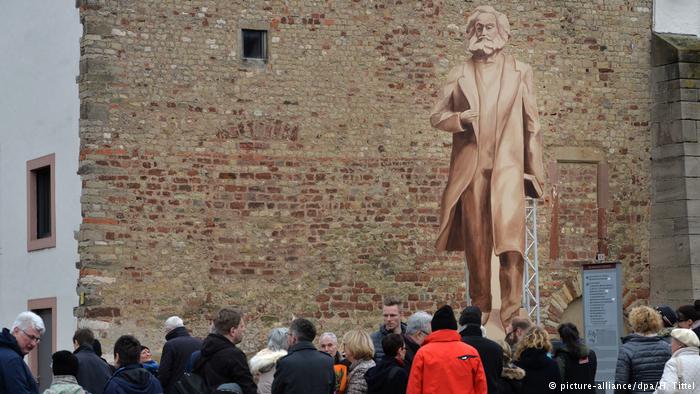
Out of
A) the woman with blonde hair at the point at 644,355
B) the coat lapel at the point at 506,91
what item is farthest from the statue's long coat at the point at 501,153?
the woman with blonde hair at the point at 644,355

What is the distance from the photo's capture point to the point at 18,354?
10305 millimetres

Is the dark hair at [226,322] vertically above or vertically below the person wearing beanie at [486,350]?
above

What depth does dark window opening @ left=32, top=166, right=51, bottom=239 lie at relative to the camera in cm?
1977

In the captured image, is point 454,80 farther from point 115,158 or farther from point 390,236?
point 115,158

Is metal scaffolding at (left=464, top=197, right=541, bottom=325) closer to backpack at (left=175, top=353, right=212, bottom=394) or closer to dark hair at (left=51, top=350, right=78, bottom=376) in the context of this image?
backpack at (left=175, top=353, right=212, bottom=394)

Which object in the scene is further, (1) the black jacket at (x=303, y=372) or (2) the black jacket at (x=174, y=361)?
(2) the black jacket at (x=174, y=361)

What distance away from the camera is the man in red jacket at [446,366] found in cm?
1052

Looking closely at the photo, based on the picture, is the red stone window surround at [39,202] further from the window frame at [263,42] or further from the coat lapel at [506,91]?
the coat lapel at [506,91]

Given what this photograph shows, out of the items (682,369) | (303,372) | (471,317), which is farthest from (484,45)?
(682,369)

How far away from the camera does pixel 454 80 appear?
20.6 m

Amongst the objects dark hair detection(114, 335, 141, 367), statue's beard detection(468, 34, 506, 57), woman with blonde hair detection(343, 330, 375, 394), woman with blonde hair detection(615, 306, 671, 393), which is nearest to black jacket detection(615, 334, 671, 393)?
woman with blonde hair detection(615, 306, 671, 393)

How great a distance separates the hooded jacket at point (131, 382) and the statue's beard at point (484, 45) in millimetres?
11150

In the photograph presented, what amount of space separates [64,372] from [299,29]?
10.4 metres

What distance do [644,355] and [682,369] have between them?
2.38 ft
